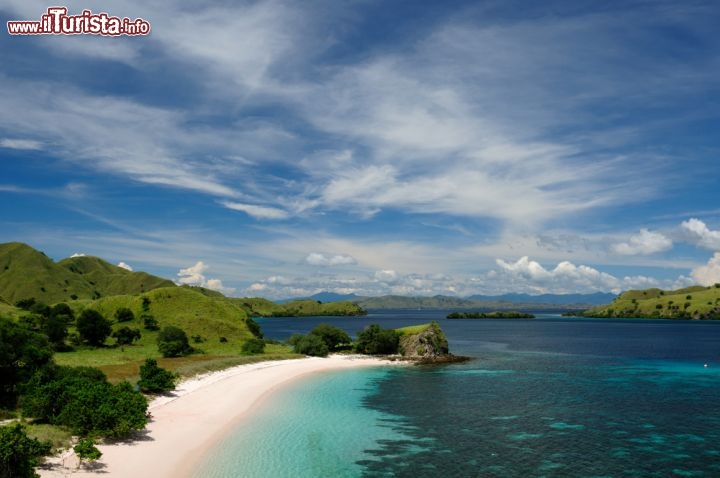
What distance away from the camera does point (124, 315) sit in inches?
5172

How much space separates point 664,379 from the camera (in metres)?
83.0

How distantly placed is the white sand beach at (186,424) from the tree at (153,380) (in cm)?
169

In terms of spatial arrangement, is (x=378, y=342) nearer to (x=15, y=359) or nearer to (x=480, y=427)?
(x=480, y=427)

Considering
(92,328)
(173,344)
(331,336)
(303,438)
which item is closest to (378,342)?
(331,336)

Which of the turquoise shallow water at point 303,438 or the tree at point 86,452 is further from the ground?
the tree at point 86,452

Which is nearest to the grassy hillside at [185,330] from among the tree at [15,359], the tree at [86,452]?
the tree at [15,359]

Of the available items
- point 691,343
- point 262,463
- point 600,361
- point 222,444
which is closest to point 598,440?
point 262,463

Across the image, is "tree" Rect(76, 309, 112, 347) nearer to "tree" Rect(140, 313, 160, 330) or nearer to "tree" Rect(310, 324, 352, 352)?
"tree" Rect(140, 313, 160, 330)

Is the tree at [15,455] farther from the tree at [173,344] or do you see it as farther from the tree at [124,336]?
the tree at [124,336]

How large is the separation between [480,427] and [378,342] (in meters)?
65.2

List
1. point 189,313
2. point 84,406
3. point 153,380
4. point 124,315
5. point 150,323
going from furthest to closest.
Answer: point 189,313 → point 124,315 → point 150,323 → point 153,380 → point 84,406

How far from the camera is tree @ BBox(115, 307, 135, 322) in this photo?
131 meters

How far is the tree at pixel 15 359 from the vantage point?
45656 millimetres

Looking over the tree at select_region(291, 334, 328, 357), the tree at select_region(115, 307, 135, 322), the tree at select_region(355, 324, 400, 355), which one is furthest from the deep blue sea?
the tree at select_region(115, 307, 135, 322)
